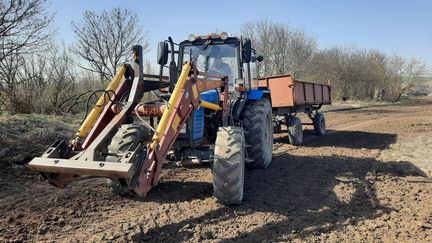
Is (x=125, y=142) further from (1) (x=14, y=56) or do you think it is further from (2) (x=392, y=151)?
(1) (x=14, y=56)

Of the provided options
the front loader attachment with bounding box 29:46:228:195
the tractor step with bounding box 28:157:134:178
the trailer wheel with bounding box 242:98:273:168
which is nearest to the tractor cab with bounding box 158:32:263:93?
the trailer wheel with bounding box 242:98:273:168

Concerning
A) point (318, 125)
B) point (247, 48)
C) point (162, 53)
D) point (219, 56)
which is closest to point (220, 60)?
point (219, 56)

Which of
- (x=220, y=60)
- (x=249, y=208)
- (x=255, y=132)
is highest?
(x=220, y=60)

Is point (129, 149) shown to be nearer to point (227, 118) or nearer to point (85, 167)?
point (85, 167)

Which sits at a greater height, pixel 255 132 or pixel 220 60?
pixel 220 60

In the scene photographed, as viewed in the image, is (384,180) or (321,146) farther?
(321,146)

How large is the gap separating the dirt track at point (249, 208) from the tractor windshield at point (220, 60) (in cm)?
194

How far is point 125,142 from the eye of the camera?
4516 millimetres

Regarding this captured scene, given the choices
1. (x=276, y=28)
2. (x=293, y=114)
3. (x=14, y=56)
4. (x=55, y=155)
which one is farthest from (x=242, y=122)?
(x=276, y=28)

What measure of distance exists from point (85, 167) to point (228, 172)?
193 centimetres

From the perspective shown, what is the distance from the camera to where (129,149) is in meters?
4.33

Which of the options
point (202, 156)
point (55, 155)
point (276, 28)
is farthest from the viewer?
point (276, 28)

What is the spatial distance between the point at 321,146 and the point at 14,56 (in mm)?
9804

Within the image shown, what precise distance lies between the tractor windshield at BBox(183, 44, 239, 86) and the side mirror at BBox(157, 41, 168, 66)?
613mm
